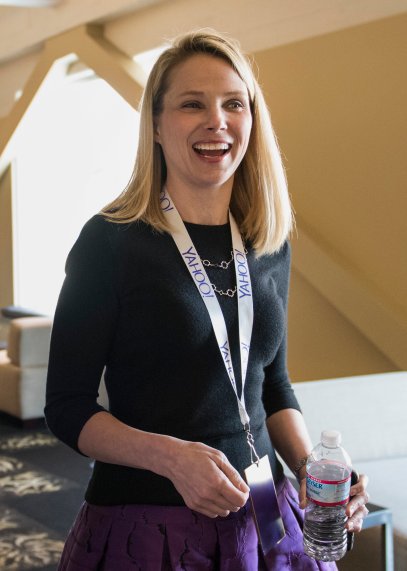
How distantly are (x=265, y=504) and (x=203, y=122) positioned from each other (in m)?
0.80

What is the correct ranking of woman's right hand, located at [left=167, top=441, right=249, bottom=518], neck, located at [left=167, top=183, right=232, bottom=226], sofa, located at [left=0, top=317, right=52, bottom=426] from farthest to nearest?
sofa, located at [left=0, top=317, right=52, bottom=426], neck, located at [left=167, top=183, right=232, bottom=226], woman's right hand, located at [left=167, top=441, right=249, bottom=518]

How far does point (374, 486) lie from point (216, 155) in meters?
2.17

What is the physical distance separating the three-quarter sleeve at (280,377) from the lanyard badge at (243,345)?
0.61ft

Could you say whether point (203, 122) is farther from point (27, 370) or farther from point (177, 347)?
point (27, 370)

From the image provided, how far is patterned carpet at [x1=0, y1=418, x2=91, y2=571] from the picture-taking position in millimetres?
4109

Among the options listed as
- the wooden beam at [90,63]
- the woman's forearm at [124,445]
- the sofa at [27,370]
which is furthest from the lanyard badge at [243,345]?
the wooden beam at [90,63]

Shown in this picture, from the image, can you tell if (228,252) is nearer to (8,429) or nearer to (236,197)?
(236,197)

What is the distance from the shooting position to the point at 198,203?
5.74 ft

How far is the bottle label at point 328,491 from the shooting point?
1.55 meters

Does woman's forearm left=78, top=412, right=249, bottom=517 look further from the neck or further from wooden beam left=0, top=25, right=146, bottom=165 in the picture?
wooden beam left=0, top=25, right=146, bottom=165

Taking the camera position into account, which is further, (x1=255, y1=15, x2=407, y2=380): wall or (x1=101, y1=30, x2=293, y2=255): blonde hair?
(x1=255, y1=15, x2=407, y2=380): wall

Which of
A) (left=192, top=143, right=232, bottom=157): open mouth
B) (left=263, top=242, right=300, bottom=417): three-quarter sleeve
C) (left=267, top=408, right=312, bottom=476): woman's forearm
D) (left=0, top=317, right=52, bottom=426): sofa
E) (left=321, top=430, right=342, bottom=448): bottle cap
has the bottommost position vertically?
(left=0, top=317, right=52, bottom=426): sofa

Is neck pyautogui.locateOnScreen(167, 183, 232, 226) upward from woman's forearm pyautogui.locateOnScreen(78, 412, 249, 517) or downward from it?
upward

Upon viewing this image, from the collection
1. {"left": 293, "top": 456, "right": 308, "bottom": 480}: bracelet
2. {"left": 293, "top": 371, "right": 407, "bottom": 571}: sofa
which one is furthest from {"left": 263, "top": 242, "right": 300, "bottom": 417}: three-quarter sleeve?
{"left": 293, "top": 371, "right": 407, "bottom": 571}: sofa
